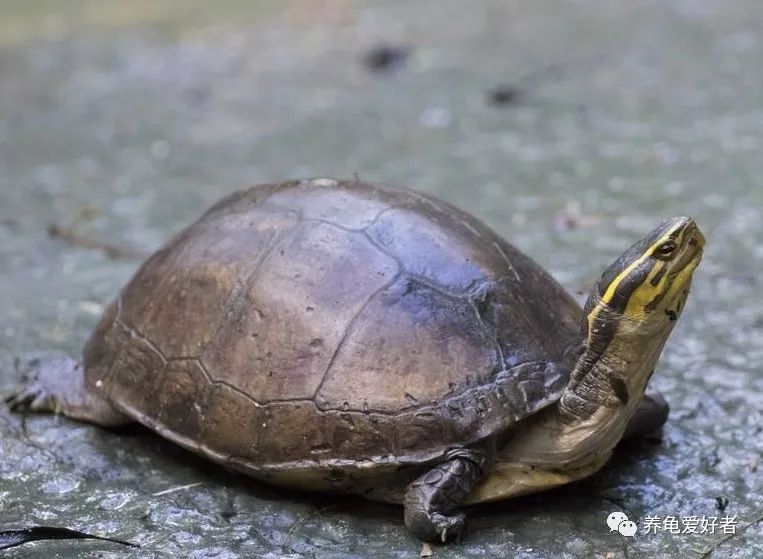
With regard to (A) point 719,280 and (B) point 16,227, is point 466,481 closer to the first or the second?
(A) point 719,280

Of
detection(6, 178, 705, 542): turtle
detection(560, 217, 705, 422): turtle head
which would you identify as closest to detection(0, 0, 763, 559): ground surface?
detection(6, 178, 705, 542): turtle

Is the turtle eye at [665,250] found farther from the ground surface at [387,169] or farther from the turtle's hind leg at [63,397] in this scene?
the turtle's hind leg at [63,397]

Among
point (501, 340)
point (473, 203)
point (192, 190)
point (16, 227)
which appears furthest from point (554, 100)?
point (501, 340)

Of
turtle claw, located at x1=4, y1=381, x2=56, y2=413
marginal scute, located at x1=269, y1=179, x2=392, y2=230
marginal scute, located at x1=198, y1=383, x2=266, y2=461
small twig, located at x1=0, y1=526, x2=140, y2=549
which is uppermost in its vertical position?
marginal scute, located at x1=269, y1=179, x2=392, y2=230

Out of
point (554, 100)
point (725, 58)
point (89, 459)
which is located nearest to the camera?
point (89, 459)

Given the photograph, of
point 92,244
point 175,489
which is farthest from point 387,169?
point 175,489

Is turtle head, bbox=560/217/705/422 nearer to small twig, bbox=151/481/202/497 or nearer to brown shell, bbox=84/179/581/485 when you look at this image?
brown shell, bbox=84/179/581/485

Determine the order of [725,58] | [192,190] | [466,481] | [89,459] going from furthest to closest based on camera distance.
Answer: [725,58] → [192,190] → [89,459] → [466,481]

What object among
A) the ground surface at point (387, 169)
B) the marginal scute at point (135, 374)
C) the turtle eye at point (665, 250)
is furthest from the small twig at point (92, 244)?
the turtle eye at point (665, 250)
